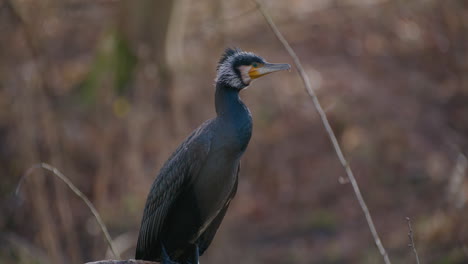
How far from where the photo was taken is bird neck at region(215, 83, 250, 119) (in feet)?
18.2

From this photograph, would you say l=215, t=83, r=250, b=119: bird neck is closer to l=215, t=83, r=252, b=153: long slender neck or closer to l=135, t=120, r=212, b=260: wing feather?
l=215, t=83, r=252, b=153: long slender neck

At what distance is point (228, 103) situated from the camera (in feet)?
18.3

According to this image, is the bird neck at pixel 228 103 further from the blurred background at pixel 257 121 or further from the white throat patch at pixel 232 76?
the blurred background at pixel 257 121

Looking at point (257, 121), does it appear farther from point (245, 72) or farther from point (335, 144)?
point (335, 144)

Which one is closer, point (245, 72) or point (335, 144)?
point (335, 144)

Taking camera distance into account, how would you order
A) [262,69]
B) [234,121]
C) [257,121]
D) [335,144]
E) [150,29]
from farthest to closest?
[257,121] → [150,29] → [262,69] → [234,121] → [335,144]

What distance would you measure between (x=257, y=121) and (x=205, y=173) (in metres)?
7.98

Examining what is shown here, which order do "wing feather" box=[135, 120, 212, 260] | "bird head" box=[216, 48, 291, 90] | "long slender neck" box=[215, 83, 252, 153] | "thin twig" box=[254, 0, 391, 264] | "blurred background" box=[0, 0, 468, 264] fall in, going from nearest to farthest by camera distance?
"thin twig" box=[254, 0, 391, 264] < "long slender neck" box=[215, 83, 252, 153] < "wing feather" box=[135, 120, 212, 260] < "bird head" box=[216, 48, 291, 90] < "blurred background" box=[0, 0, 468, 264]

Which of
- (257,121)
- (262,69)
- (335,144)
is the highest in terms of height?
(262,69)

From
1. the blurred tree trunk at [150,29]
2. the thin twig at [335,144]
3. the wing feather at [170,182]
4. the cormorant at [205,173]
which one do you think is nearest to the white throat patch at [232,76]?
the cormorant at [205,173]

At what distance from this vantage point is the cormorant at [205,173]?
5508 millimetres

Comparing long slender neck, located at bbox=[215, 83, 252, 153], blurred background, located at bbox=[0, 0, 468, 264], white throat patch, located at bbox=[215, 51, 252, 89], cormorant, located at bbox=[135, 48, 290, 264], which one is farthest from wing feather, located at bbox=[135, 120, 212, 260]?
blurred background, located at bbox=[0, 0, 468, 264]

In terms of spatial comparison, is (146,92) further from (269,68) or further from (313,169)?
(269,68)

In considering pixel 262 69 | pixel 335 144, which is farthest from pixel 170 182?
pixel 335 144
